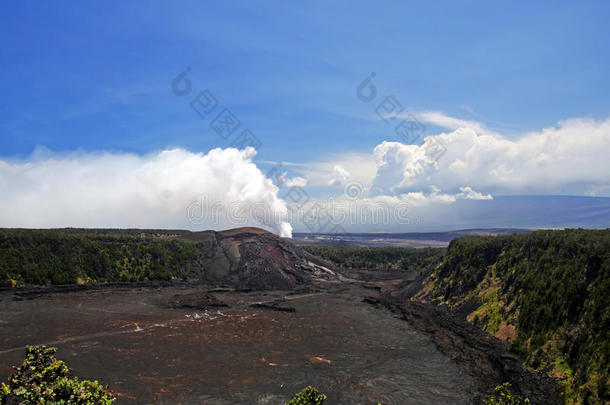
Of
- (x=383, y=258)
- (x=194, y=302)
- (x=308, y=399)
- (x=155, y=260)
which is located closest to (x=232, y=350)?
(x=308, y=399)

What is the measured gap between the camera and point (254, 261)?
2906 inches

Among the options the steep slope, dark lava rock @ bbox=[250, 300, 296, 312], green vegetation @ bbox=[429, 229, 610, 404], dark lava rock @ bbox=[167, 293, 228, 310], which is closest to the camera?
green vegetation @ bbox=[429, 229, 610, 404]

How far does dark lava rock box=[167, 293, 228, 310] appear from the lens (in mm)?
46250

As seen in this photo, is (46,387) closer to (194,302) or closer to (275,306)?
(275,306)

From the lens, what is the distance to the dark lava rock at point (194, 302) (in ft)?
152

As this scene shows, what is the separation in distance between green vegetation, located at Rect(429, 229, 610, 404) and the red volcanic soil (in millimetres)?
5754

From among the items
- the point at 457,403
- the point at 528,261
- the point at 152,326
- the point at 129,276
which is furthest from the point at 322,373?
the point at 129,276

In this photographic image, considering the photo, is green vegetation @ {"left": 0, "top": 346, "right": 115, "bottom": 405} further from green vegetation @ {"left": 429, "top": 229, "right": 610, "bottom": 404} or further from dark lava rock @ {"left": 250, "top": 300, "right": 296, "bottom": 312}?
dark lava rock @ {"left": 250, "top": 300, "right": 296, "bottom": 312}

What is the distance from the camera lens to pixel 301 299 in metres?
54.9

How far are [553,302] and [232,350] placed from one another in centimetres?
2423

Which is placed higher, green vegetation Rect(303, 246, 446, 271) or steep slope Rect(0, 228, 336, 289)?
steep slope Rect(0, 228, 336, 289)

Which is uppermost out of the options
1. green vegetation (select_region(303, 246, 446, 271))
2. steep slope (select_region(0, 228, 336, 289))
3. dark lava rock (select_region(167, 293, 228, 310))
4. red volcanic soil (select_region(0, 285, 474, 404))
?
steep slope (select_region(0, 228, 336, 289))

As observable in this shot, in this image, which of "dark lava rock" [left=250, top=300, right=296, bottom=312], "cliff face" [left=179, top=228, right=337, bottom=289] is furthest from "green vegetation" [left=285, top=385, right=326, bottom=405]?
"cliff face" [left=179, top=228, right=337, bottom=289]

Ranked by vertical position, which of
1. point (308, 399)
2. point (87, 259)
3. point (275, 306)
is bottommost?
point (275, 306)
